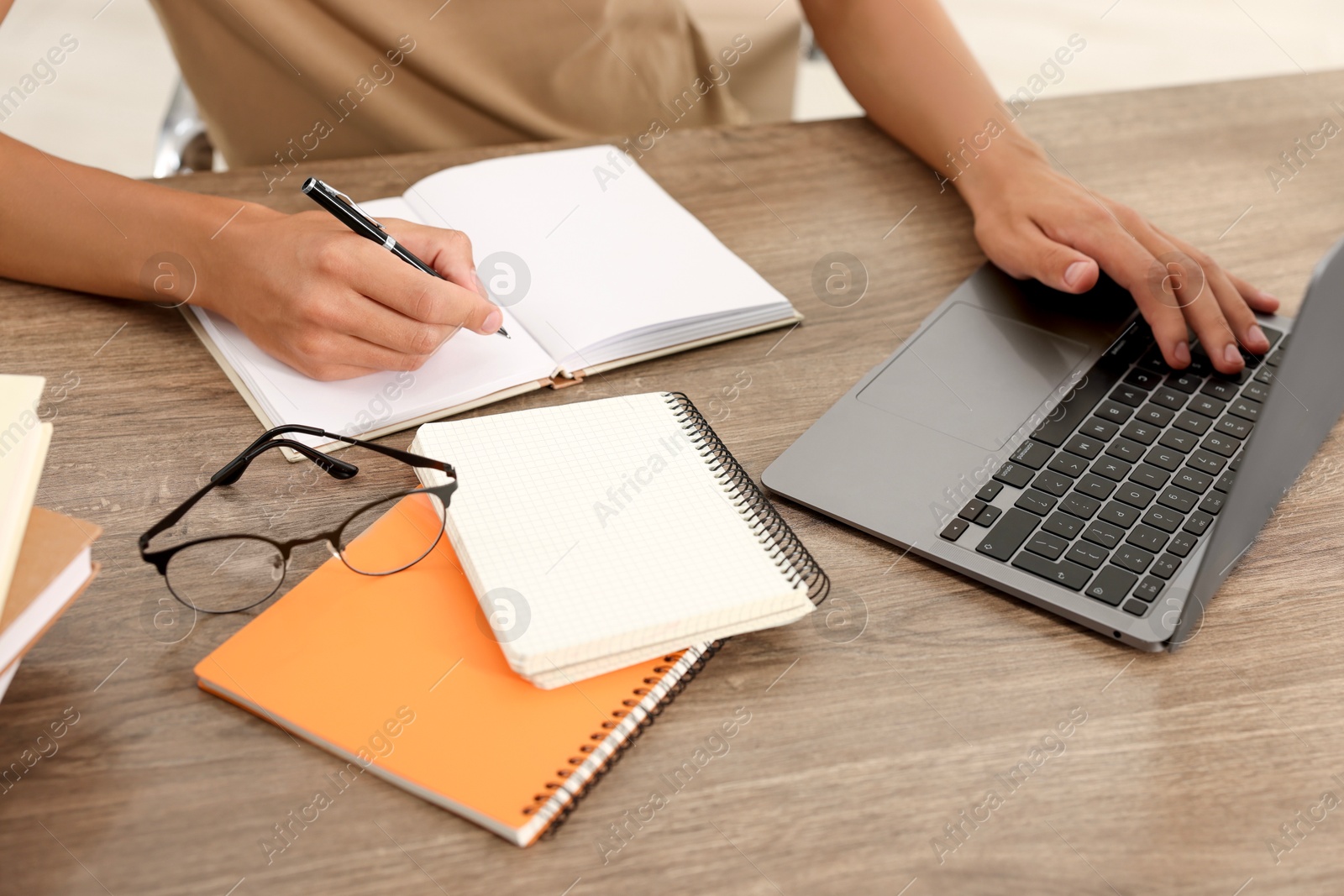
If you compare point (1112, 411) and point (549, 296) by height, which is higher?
point (549, 296)

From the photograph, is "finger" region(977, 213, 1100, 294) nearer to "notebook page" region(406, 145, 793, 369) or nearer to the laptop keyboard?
the laptop keyboard

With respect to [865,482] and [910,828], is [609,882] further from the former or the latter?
[865,482]

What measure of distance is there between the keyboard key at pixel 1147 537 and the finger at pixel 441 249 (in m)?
0.56

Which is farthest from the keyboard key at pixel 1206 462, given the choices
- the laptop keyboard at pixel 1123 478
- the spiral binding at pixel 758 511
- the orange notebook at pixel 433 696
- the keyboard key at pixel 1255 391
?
the orange notebook at pixel 433 696

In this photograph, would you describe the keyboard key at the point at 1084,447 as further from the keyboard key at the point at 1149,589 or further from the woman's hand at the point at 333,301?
the woman's hand at the point at 333,301

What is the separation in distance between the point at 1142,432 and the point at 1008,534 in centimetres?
19

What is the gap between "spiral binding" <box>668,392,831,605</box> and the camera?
2.25 feet

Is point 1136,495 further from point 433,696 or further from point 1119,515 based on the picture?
point 433,696

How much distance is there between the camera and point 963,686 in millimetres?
648

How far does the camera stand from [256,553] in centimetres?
71

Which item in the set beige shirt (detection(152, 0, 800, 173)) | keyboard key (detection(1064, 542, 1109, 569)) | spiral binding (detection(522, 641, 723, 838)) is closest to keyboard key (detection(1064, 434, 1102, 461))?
keyboard key (detection(1064, 542, 1109, 569))

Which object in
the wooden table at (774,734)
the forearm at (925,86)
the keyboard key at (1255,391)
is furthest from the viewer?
the forearm at (925,86)

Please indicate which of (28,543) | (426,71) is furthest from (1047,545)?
(426,71)

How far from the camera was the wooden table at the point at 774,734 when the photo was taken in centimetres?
55
